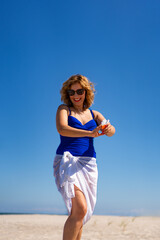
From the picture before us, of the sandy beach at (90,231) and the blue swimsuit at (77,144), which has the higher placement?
the blue swimsuit at (77,144)

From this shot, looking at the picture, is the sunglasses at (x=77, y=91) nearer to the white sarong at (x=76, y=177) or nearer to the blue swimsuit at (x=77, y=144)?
the blue swimsuit at (x=77, y=144)

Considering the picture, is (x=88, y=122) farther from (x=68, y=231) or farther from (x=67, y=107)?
(x=68, y=231)

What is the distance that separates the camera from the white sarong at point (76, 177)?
3.19 meters

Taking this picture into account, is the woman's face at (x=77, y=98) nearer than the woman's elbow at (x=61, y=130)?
No

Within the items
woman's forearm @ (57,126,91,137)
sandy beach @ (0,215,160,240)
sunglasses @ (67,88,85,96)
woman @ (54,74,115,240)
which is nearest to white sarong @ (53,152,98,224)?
woman @ (54,74,115,240)

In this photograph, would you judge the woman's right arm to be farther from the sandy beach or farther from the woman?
the sandy beach

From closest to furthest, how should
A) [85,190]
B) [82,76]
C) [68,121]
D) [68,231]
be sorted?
[68,231], [85,190], [68,121], [82,76]

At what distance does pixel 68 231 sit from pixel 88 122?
1.44 meters

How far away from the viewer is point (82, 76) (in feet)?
12.5

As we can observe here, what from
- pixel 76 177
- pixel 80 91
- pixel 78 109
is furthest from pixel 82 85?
pixel 76 177

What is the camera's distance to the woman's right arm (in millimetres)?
3261

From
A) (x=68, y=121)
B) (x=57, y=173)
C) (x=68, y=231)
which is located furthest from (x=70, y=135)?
(x=68, y=231)

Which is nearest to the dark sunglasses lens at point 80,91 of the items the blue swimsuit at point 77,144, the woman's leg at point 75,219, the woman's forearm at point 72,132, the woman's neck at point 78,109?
the woman's neck at point 78,109

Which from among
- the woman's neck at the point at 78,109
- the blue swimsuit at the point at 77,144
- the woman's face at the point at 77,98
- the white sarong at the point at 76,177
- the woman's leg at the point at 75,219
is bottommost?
the woman's leg at the point at 75,219
